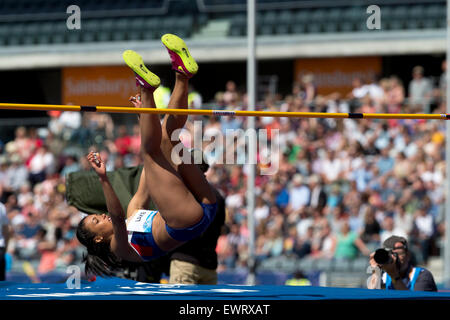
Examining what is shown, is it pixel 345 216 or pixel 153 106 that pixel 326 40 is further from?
pixel 153 106

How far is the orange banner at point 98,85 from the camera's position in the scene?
18719 millimetres

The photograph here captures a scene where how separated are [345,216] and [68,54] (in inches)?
368

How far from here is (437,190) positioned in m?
11.4

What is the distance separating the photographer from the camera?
6184mm

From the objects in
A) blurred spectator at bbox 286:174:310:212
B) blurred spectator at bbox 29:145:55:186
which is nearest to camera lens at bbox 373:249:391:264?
blurred spectator at bbox 286:174:310:212

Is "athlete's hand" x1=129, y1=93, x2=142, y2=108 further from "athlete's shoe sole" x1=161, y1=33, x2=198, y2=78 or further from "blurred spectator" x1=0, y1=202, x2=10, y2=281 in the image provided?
"blurred spectator" x1=0, y1=202, x2=10, y2=281

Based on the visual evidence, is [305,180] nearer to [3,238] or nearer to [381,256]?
[3,238]

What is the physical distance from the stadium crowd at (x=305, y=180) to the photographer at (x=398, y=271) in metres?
4.23

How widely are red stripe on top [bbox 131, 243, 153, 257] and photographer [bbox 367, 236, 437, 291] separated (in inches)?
59.3

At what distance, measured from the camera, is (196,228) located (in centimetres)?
606

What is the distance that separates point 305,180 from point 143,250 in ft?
20.7

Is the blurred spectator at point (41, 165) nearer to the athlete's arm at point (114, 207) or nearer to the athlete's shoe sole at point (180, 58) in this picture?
the athlete's arm at point (114, 207)


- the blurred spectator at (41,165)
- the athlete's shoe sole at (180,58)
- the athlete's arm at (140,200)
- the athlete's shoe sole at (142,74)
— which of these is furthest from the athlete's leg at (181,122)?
the blurred spectator at (41,165)

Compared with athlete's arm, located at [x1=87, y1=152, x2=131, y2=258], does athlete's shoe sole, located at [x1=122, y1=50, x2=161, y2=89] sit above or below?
above
